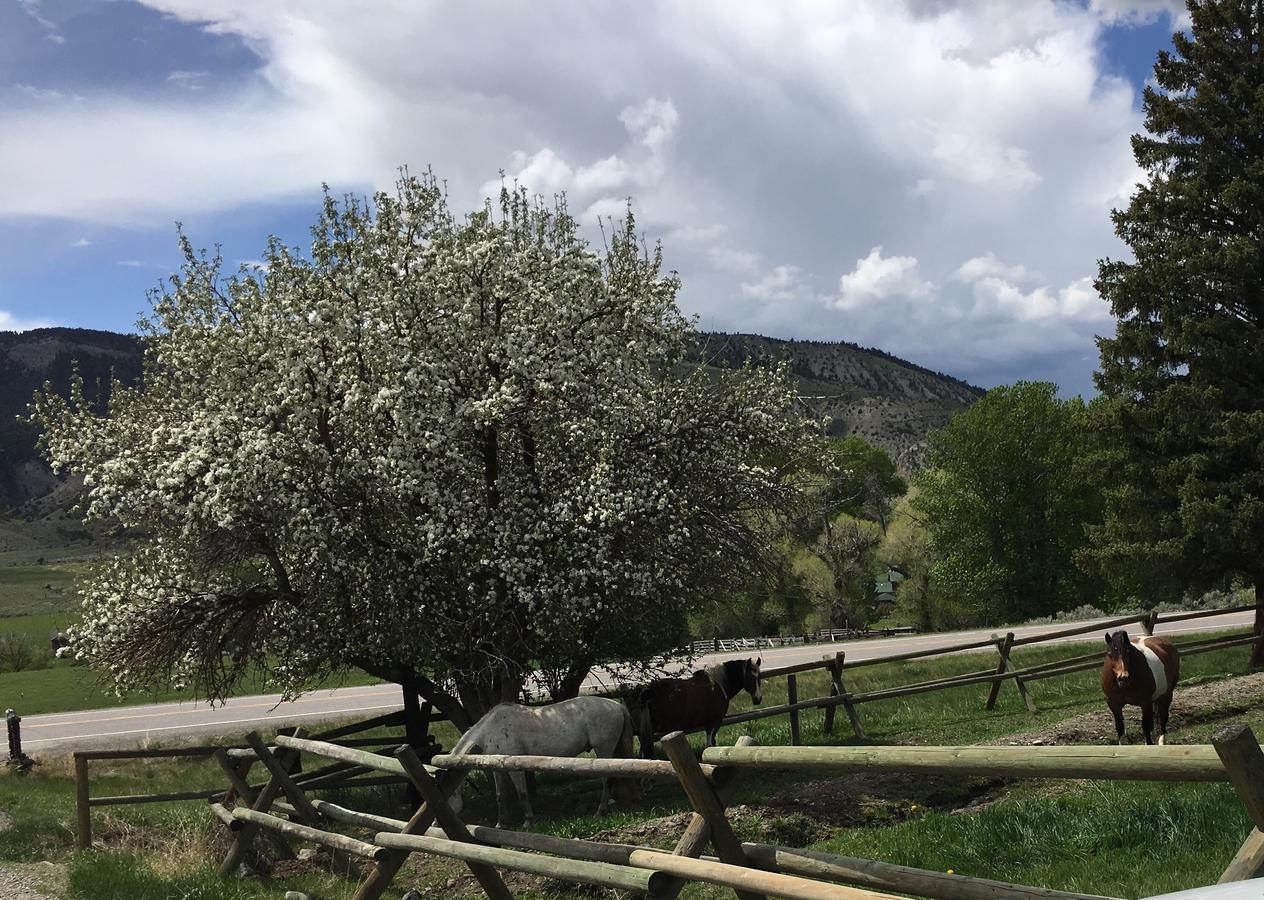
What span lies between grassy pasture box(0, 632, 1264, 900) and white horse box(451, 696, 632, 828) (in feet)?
2.57

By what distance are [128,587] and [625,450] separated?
8.25 metres

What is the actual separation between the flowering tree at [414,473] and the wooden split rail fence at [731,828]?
4710 millimetres

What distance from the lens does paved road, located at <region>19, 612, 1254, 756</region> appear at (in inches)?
1059

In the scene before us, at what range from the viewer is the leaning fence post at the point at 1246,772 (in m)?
3.72

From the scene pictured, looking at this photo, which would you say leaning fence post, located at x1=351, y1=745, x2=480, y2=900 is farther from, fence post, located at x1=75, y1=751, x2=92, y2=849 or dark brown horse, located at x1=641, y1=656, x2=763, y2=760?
dark brown horse, located at x1=641, y1=656, x2=763, y2=760

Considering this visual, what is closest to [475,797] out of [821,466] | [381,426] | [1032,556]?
[381,426]

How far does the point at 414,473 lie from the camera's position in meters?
14.2

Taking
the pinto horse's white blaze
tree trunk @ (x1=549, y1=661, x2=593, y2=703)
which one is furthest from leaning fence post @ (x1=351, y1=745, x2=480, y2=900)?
the pinto horse's white blaze

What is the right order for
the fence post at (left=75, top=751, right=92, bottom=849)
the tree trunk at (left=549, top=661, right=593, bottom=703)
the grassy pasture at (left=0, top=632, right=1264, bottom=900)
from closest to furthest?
the grassy pasture at (left=0, top=632, right=1264, bottom=900), the fence post at (left=75, top=751, right=92, bottom=849), the tree trunk at (left=549, top=661, right=593, bottom=703)

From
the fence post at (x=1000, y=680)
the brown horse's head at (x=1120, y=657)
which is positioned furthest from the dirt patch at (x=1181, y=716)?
the fence post at (x=1000, y=680)

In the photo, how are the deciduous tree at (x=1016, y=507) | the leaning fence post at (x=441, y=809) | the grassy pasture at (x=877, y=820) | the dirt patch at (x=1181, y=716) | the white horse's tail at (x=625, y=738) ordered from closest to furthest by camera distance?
the grassy pasture at (x=877, y=820), the leaning fence post at (x=441, y=809), the dirt patch at (x=1181, y=716), the white horse's tail at (x=625, y=738), the deciduous tree at (x=1016, y=507)

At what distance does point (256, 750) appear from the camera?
37.2 ft

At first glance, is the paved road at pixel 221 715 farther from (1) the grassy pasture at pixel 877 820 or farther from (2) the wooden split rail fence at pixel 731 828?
(2) the wooden split rail fence at pixel 731 828

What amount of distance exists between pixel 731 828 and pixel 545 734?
7895 mm
